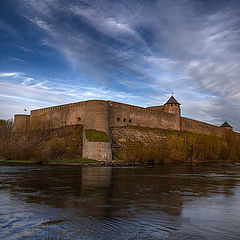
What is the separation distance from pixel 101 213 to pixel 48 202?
1.91m

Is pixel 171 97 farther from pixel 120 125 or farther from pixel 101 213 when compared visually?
pixel 101 213

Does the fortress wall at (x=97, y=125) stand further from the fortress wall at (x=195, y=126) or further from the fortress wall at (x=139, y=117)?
the fortress wall at (x=195, y=126)

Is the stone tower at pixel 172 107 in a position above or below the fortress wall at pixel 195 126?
above

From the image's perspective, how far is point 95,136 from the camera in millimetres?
28078

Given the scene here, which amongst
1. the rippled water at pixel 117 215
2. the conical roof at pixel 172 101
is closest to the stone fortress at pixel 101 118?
the conical roof at pixel 172 101

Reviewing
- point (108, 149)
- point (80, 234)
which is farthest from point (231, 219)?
point (108, 149)

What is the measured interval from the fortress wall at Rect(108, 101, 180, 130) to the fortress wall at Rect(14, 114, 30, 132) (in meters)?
14.8

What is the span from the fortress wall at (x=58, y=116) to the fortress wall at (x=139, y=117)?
3901 millimetres

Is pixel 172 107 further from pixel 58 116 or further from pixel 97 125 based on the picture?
pixel 58 116

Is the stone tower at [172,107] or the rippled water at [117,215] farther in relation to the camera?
the stone tower at [172,107]

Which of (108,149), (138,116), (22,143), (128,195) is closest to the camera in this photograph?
(128,195)

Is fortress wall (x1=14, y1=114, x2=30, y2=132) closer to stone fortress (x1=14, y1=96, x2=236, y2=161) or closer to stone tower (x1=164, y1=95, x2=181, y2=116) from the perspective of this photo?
stone fortress (x1=14, y1=96, x2=236, y2=161)

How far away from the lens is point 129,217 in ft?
19.9

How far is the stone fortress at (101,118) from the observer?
91.7 feet
